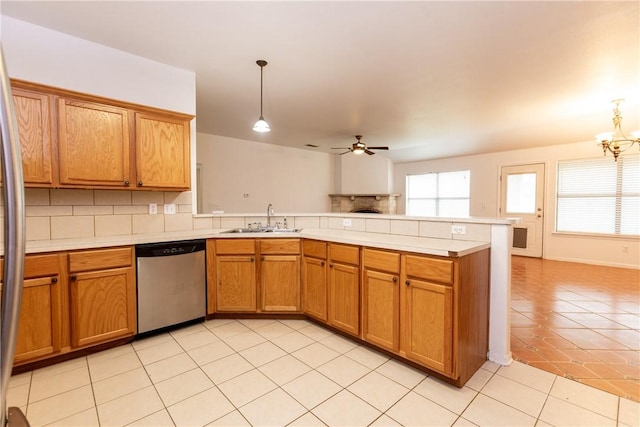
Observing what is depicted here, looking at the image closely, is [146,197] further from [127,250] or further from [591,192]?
[591,192]

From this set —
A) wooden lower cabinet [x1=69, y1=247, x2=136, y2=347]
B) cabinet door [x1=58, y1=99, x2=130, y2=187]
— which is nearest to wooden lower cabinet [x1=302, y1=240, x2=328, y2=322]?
wooden lower cabinet [x1=69, y1=247, x2=136, y2=347]

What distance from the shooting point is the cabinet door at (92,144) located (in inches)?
95.0

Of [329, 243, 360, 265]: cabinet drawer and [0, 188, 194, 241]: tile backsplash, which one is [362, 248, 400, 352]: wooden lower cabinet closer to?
[329, 243, 360, 265]: cabinet drawer

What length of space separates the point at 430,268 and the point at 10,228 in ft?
6.66

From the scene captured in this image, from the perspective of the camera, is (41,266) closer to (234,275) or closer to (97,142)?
(97,142)

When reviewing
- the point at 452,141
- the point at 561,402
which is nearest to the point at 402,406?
the point at 561,402

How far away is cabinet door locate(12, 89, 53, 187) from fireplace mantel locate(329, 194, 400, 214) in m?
6.38

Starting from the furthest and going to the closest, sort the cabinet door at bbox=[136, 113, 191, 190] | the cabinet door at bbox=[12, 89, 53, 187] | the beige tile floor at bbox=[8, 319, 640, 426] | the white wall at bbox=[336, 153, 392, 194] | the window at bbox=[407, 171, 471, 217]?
the white wall at bbox=[336, 153, 392, 194], the window at bbox=[407, 171, 471, 217], the cabinet door at bbox=[136, 113, 191, 190], the cabinet door at bbox=[12, 89, 53, 187], the beige tile floor at bbox=[8, 319, 640, 426]

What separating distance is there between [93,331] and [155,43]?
8.14 ft

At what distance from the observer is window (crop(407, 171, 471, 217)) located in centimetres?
749

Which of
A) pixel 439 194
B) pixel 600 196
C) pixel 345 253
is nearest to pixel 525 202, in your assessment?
pixel 600 196

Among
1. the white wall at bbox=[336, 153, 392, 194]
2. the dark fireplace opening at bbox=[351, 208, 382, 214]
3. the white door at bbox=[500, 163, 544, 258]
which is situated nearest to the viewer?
the white door at bbox=[500, 163, 544, 258]

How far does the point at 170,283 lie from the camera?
2.71m

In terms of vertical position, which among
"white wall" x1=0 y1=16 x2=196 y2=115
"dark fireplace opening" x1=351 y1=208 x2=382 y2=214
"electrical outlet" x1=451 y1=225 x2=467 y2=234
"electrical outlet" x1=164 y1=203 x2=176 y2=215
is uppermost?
"white wall" x1=0 y1=16 x2=196 y2=115
